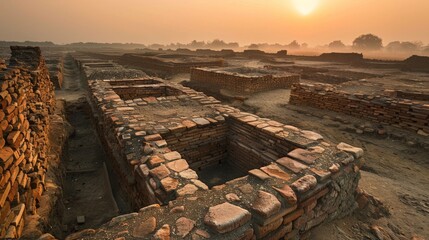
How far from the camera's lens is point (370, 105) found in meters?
7.13

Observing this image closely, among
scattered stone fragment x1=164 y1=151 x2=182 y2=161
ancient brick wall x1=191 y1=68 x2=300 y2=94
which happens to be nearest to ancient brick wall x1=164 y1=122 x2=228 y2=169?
scattered stone fragment x1=164 y1=151 x2=182 y2=161

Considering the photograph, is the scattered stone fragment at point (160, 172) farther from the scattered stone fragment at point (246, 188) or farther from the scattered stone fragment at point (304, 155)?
the scattered stone fragment at point (304, 155)

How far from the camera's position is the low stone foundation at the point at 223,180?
82.6 inches

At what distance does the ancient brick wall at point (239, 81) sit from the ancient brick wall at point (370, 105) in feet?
7.90

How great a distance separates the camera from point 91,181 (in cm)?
548

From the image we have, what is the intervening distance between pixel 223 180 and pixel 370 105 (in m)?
5.70

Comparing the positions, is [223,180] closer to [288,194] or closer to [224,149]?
[224,149]

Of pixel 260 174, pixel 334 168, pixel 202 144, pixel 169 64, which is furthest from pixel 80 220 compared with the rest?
pixel 169 64

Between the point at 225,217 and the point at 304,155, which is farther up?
the point at 304,155

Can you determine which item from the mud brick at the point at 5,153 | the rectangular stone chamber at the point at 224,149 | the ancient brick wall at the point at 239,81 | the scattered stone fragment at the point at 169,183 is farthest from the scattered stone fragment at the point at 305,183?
the ancient brick wall at the point at 239,81

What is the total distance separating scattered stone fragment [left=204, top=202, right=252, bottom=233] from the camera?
1.99m

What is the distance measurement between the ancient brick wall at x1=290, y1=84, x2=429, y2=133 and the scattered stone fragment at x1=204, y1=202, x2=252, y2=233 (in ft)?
21.9

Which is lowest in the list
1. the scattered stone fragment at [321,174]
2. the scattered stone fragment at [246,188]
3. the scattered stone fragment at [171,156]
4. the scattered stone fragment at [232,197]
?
the scattered stone fragment at [232,197]

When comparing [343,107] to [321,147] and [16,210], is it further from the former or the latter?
[16,210]
